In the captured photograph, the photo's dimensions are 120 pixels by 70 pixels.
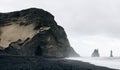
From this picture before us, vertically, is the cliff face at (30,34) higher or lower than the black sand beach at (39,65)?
higher

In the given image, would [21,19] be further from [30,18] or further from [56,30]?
[56,30]

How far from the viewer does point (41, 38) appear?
418ft

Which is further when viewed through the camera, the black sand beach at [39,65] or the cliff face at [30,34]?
the cliff face at [30,34]

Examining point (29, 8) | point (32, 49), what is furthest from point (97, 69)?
point (29, 8)

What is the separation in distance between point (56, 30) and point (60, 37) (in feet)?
14.7

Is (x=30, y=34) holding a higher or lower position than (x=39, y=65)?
higher

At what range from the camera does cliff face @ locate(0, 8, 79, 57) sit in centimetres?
12481

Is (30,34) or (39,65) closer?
(39,65)

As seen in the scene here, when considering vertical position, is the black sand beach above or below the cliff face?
below

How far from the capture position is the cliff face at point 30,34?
12481 cm

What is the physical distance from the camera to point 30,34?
128 metres

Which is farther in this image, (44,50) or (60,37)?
(60,37)

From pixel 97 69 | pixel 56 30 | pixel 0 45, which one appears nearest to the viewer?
pixel 97 69

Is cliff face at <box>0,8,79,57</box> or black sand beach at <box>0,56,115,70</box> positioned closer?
black sand beach at <box>0,56,115,70</box>
